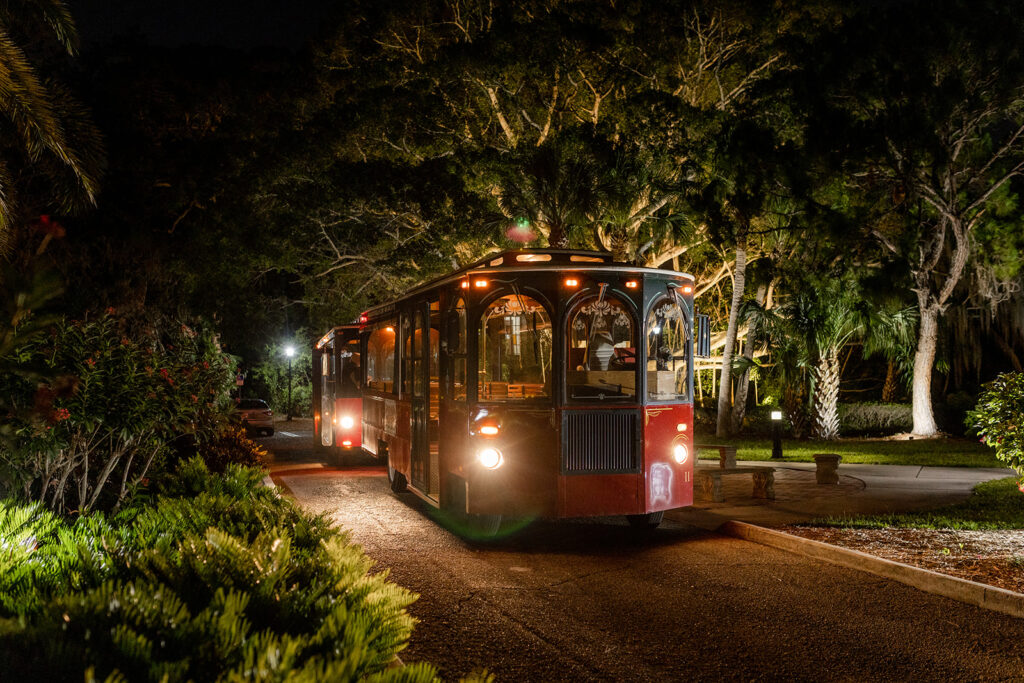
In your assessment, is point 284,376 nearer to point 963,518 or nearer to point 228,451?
point 228,451

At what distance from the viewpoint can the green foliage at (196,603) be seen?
11.4 feet

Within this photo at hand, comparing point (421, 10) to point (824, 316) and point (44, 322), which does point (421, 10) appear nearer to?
point (824, 316)

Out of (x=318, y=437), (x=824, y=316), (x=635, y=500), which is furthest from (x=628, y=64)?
(x=635, y=500)

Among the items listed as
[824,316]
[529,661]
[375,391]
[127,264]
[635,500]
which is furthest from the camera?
[824,316]

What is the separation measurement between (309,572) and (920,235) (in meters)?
24.2

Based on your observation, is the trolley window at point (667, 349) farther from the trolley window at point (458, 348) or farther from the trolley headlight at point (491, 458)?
the trolley window at point (458, 348)

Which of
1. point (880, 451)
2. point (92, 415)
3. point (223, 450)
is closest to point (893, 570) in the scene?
point (92, 415)

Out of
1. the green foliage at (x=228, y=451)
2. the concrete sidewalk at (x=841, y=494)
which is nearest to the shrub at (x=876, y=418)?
the concrete sidewalk at (x=841, y=494)

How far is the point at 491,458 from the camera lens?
32.3 feet

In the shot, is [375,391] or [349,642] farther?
[375,391]

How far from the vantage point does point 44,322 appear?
455cm

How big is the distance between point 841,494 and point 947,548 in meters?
4.52

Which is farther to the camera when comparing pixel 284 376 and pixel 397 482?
pixel 284 376

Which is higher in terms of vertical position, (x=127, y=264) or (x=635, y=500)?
(x=127, y=264)
